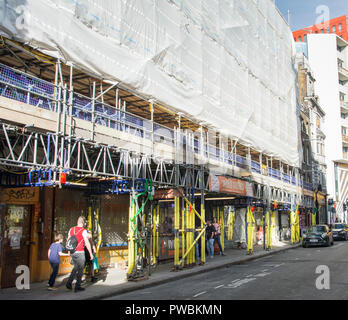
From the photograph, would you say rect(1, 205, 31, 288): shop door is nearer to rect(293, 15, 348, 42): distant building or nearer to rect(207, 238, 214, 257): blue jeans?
rect(207, 238, 214, 257): blue jeans

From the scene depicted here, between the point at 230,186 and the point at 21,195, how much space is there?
9.18m

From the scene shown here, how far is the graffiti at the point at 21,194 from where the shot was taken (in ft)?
35.4

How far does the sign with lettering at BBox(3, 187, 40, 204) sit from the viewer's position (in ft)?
35.2

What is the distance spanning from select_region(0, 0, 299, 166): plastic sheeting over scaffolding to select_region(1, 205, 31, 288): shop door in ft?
15.1

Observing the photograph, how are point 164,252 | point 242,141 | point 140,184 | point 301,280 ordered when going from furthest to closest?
point 242,141 < point 164,252 < point 140,184 < point 301,280

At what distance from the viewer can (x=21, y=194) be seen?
11.2 meters

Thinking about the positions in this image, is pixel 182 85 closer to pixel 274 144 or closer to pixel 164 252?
pixel 164 252

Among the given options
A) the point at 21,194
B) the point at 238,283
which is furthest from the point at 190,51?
the point at 238,283

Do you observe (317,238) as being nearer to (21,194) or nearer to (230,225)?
(230,225)

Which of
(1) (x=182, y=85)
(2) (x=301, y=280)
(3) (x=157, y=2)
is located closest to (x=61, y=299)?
(2) (x=301, y=280)

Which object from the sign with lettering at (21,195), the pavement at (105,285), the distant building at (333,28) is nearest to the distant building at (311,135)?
the pavement at (105,285)

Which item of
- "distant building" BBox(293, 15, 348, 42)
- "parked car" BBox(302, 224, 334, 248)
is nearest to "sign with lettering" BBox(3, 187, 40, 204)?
"parked car" BBox(302, 224, 334, 248)

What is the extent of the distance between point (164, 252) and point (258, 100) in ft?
37.5
